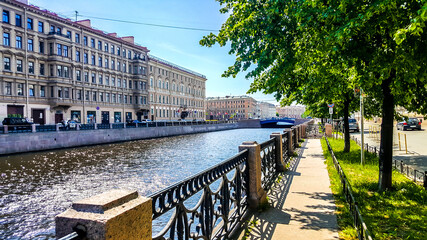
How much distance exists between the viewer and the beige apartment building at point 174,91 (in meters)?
65.8

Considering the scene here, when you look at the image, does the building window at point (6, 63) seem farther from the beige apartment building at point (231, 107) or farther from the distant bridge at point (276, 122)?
the beige apartment building at point (231, 107)

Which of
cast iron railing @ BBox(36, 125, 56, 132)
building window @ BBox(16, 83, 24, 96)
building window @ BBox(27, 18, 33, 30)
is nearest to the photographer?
cast iron railing @ BBox(36, 125, 56, 132)

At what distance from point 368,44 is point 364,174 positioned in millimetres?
5214

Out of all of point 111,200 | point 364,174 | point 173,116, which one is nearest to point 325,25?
point 364,174

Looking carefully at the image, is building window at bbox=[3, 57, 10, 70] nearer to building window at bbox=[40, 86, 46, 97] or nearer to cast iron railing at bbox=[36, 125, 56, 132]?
building window at bbox=[40, 86, 46, 97]

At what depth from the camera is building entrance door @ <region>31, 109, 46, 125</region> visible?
125 feet

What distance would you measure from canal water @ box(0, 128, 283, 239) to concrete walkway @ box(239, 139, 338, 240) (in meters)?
6.93

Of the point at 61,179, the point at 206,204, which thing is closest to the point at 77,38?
the point at 61,179

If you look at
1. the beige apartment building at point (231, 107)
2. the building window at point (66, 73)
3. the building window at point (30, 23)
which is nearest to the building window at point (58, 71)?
the building window at point (66, 73)

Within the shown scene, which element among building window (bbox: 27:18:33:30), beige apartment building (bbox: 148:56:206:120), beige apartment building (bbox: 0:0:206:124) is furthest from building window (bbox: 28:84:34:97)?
beige apartment building (bbox: 148:56:206:120)

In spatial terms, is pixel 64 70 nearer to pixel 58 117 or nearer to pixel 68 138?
pixel 58 117

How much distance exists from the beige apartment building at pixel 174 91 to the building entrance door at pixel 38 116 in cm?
2666

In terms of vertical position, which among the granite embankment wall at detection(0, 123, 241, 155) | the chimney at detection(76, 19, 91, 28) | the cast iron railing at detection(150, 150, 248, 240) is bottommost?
the granite embankment wall at detection(0, 123, 241, 155)

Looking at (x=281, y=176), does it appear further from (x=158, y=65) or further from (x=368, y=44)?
(x=158, y=65)
